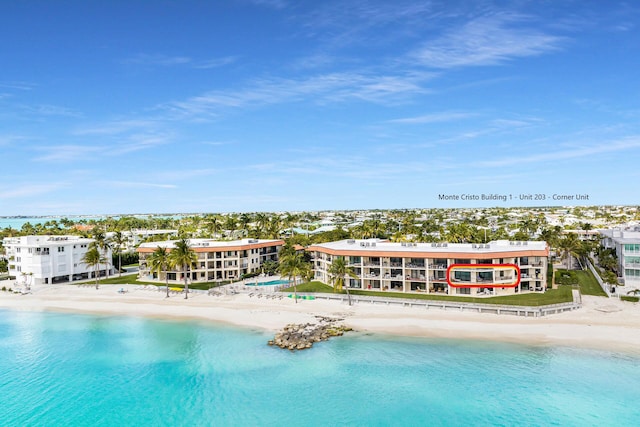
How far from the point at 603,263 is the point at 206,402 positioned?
73.2 meters

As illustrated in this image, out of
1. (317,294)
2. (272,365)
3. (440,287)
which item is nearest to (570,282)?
(440,287)

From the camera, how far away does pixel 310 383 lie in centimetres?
4356

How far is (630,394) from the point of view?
3922cm

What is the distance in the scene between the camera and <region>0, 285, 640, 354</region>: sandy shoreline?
53.6 metres

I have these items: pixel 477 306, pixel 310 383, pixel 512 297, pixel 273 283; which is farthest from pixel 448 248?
pixel 310 383

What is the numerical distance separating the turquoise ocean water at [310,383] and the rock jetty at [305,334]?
143cm

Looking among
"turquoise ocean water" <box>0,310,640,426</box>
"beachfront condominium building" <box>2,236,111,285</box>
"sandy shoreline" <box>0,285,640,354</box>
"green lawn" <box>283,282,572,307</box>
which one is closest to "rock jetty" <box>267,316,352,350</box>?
"turquoise ocean water" <box>0,310,640,426</box>

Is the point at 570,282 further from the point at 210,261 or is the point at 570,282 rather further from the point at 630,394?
the point at 210,261

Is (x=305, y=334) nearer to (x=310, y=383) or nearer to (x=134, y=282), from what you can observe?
(x=310, y=383)

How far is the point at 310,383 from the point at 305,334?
12.5 m

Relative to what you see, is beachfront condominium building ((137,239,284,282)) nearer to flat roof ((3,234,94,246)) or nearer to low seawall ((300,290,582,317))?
flat roof ((3,234,94,246))

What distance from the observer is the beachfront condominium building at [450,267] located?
7025cm

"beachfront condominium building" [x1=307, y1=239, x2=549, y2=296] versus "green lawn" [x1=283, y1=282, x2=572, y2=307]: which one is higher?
"beachfront condominium building" [x1=307, y1=239, x2=549, y2=296]

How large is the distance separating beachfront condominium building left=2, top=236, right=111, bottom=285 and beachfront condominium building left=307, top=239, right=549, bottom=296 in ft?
184
